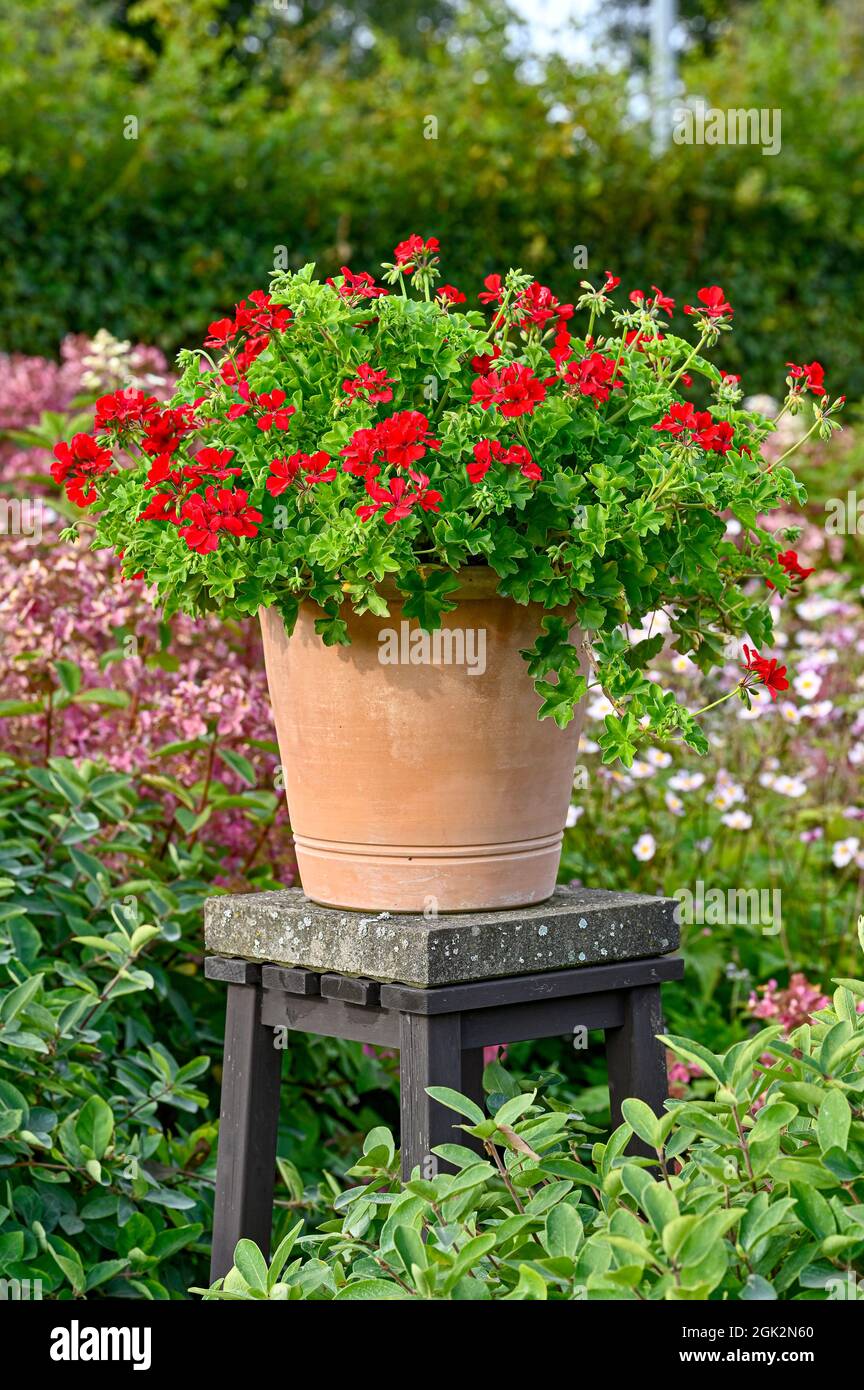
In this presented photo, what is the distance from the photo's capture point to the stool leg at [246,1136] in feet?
7.02

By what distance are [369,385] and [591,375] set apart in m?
0.29

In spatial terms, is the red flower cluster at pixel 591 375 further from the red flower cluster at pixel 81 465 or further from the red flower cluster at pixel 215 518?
the red flower cluster at pixel 81 465

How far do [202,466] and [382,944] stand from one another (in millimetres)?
656

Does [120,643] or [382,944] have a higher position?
[120,643]

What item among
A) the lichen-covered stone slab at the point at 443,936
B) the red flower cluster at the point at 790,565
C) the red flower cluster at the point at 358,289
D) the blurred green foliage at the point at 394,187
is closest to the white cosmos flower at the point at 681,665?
the red flower cluster at the point at 790,565

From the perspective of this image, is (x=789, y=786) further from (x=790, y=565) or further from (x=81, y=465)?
(x=81, y=465)

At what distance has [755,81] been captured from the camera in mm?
8812

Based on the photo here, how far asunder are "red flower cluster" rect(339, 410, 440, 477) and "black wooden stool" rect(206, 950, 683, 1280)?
0.66 metres

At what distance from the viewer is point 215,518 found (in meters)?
1.85

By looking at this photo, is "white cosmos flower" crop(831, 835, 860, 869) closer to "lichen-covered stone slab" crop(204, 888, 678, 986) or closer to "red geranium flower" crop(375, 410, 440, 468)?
"lichen-covered stone slab" crop(204, 888, 678, 986)

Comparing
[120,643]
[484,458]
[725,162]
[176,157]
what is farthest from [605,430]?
[725,162]

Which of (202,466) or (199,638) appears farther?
(199,638)

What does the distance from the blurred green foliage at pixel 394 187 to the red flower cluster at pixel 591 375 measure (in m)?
4.21

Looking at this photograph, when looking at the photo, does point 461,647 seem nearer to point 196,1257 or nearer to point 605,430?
point 605,430
